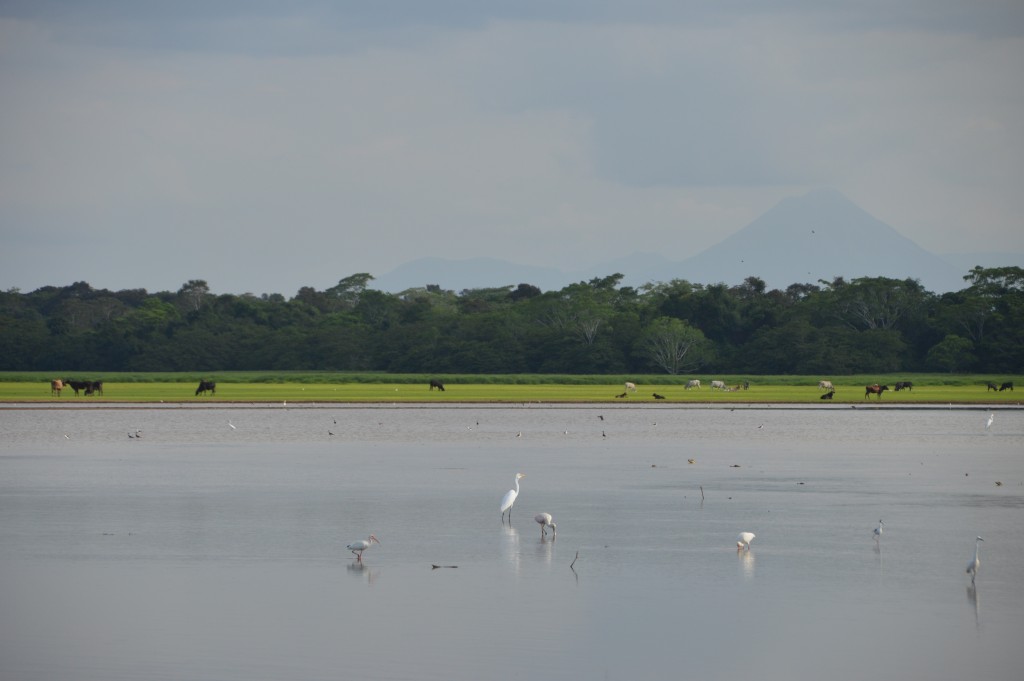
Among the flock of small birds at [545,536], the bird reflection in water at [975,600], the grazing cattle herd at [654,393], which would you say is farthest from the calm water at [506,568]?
the grazing cattle herd at [654,393]

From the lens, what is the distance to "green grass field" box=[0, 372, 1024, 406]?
7006 centimetres

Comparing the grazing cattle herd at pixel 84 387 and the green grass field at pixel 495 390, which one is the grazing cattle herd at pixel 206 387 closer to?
the green grass field at pixel 495 390

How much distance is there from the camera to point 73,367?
136m

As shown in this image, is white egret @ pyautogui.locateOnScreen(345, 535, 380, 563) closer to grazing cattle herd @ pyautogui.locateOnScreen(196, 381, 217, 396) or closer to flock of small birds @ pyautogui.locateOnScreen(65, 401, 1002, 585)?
flock of small birds @ pyautogui.locateOnScreen(65, 401, 1002, 585)

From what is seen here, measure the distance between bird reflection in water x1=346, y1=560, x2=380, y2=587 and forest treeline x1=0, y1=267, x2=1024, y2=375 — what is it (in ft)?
334

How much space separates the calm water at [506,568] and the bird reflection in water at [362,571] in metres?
0.06

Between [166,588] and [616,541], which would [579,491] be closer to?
[616,541]

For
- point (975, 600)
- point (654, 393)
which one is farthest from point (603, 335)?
point (975, 600)

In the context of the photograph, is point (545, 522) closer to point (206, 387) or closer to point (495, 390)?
point (206, 387)

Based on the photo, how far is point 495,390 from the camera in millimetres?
84688

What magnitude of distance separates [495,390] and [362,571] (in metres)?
69.0

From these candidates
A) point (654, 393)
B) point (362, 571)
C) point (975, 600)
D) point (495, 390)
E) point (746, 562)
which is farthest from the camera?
point (495, 390)

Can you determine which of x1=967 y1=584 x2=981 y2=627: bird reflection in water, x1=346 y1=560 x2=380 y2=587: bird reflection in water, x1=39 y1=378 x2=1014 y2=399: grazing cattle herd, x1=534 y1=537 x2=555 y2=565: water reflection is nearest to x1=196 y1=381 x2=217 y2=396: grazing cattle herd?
x1=39 y1=378 x2=1014 y2=399: grazing cattle herd

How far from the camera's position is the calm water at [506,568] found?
11.6 metres
